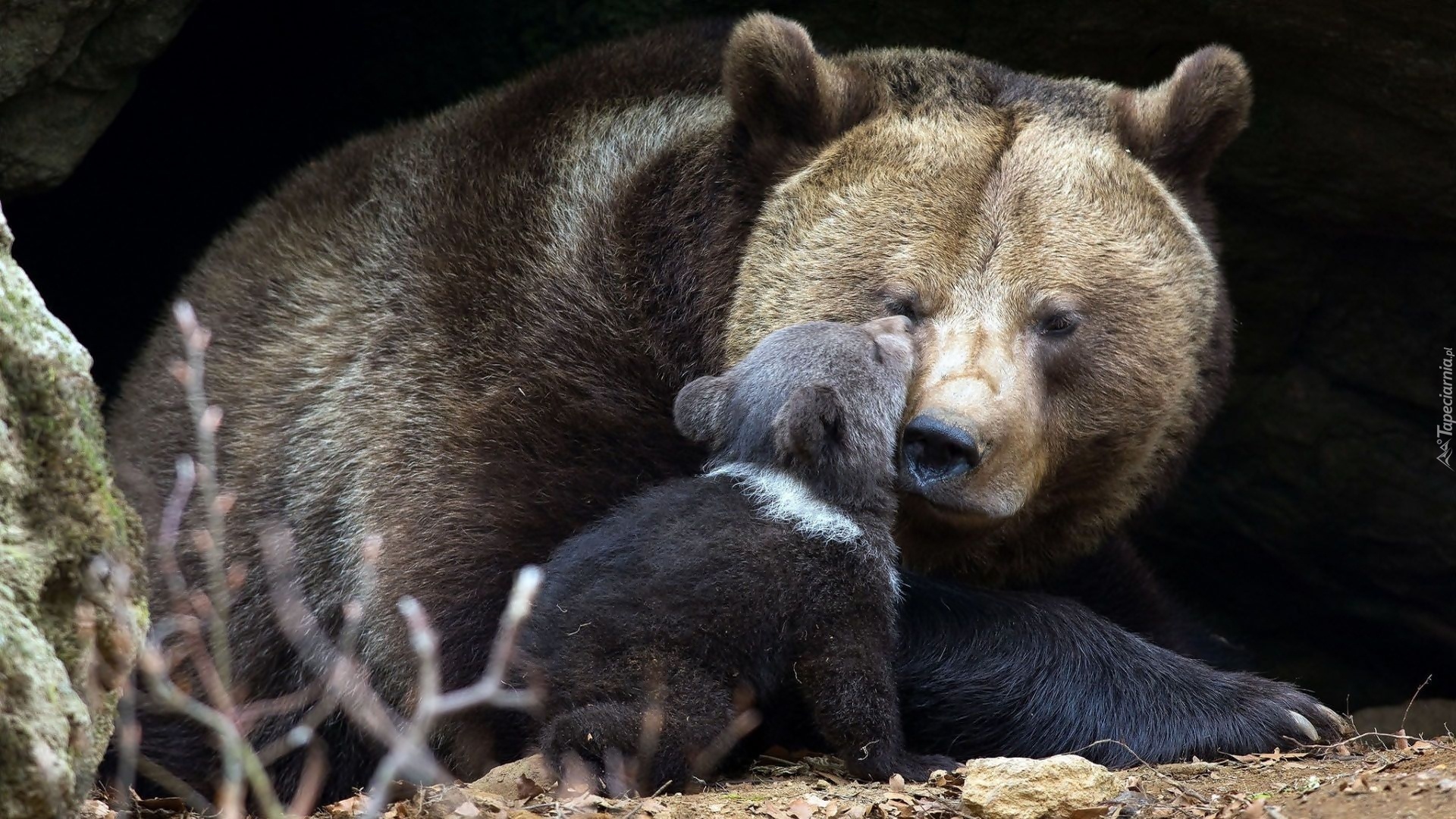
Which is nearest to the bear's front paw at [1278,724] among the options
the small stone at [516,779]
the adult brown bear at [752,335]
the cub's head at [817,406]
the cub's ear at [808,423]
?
the adult brown bear at [752,335]

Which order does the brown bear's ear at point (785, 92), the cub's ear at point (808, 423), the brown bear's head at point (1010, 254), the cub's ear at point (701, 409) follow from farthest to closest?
1. the brown bear's ear at point (785, 92)
2. the brown bear's head at point (1010, 254)
3. the cub's ear at point (701, 409)
4. the cub's ear at point (808, 423)

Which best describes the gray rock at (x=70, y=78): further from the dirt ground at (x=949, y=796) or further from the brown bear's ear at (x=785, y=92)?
the dirt ground at (x=949, y=796)

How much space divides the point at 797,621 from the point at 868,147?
77.8 inches

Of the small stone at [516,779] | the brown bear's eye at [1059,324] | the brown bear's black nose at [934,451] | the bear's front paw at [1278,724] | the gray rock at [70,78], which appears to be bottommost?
the bear's front paw at [1278,724]

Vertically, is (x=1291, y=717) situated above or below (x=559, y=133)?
below

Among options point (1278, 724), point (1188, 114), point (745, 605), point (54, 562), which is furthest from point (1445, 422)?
point (54, 562)

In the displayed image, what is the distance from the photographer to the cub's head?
4426mm

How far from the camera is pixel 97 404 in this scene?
11.6ft

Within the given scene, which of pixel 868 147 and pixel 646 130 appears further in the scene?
pixel 646 130

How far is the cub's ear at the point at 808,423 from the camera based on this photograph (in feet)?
14.5

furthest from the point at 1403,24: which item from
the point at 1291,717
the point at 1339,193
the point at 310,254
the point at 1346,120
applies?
the point at 310,254

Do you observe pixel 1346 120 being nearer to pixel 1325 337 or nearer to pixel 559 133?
pixel 1325 337

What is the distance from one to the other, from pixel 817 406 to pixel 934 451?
378 mm

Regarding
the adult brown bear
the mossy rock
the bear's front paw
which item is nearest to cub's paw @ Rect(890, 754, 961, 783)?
the adult brown bear
